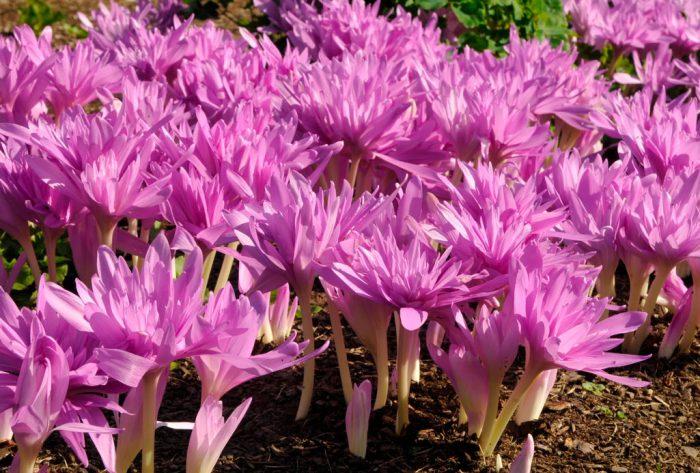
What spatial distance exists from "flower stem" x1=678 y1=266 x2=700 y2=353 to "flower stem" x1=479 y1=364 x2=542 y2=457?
0.85 meters

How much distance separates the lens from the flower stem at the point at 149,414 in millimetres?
1751

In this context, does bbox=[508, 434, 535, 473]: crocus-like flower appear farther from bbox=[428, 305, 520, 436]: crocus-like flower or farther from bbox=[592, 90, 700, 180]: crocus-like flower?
bbox=[592, 90, 700, 180]: crocus-like flower

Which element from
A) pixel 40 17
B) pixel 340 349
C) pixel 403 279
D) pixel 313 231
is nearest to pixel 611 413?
pixel 340 349

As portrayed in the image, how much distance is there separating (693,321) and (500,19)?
2.42 meters

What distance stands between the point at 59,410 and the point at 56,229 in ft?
3.01

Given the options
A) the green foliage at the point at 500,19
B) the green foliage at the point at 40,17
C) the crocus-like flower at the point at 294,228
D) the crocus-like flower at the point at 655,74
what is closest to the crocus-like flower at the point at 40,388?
the crocus-like flower at the point at 294,228

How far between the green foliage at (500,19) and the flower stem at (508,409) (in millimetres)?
2760

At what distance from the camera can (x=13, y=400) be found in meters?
1.59

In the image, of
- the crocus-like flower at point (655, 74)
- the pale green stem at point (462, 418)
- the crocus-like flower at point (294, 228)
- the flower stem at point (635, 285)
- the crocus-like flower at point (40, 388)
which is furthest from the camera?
the crocus-like flower at point (655, 74)

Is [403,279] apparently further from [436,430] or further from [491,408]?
[436,430]

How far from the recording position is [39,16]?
21.5ft

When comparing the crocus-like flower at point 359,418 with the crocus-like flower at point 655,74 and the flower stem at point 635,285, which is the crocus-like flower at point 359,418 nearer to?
the flower stem at point 635,285

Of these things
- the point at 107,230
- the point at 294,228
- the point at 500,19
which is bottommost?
the point at 500,19

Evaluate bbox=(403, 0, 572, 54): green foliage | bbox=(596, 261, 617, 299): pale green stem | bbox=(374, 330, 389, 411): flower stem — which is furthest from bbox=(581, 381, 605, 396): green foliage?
bbox=(403, 0, 572, 54): green foliage
